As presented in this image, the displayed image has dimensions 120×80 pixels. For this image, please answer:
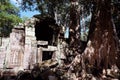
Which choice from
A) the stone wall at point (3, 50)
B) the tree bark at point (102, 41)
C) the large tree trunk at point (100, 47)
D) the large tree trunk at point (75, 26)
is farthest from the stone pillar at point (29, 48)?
the tree bark at point (102, 41)

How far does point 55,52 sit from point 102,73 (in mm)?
5791

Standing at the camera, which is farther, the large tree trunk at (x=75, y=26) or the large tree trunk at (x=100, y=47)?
the large tree trunk at (x=75, y=26)

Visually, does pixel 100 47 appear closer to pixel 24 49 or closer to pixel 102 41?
pixel 102 41

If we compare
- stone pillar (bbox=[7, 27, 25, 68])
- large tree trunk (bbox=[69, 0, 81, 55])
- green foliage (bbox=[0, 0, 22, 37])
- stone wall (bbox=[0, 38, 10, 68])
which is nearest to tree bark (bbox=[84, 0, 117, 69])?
large tree trunk (bbox=[69, 0, 81, 55])

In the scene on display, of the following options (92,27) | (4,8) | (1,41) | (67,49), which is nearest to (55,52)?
(67,49)

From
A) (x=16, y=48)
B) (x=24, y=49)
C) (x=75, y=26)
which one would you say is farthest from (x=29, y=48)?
(x=75, y=26)

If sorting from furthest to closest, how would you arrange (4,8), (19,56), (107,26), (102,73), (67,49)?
1. (4,8)
2. (19,56)
3. (67,49)
4. (107,26)
5. (102,73)

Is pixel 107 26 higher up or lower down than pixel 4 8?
lower down

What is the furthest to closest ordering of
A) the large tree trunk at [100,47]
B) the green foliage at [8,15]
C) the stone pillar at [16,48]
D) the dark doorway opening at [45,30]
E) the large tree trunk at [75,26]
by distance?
the green foliage at [8,15] < the dark doorway opening at [45,30] < the stone pillar at [16,48] < the large tree trunk at [75,26] < the large tree trunk at [100,47]

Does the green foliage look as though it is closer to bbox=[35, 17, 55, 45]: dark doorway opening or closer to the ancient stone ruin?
bbox=[35, 17, 55, 45]: dark doorway opening

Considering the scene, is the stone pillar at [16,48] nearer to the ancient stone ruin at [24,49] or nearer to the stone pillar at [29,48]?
the ancient stone ruin at [24,49]

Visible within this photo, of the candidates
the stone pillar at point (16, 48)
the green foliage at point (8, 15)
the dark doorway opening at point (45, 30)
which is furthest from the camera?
the green foliage at point (8, 15)

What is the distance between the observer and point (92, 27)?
10.3m

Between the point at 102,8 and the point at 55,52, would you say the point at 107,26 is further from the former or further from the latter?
the point at 55,52
